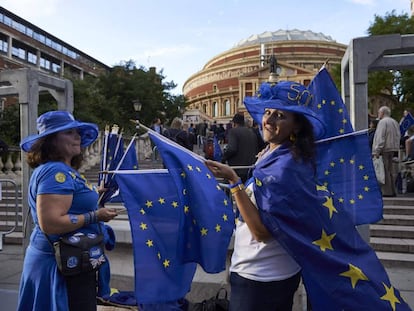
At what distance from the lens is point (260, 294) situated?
2.15 metres

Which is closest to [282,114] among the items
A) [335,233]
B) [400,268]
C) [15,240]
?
[335,233]

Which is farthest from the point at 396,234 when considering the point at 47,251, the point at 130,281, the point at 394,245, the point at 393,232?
the point at 47,251

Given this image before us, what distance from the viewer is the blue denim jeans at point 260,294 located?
2.15m

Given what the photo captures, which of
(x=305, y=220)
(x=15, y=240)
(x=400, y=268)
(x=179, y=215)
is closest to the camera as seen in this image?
(x=305, y=220)

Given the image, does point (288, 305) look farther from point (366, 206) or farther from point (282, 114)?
point (366, 206)

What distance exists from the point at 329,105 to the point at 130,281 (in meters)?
2.93

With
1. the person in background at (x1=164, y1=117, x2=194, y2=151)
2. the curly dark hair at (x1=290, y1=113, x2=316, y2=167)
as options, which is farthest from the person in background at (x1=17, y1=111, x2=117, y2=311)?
the person in background at (x1=164, y1=117, x2=194, y2=151)

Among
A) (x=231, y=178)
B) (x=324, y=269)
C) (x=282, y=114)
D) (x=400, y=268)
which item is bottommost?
(x=400, y=268)

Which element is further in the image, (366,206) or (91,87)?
(91,87)

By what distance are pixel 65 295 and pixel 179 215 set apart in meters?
0.86

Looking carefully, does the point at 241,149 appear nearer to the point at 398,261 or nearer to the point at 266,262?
the point at 398,261

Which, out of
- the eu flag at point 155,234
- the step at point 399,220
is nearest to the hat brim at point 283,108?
the eu flag at point 155,234

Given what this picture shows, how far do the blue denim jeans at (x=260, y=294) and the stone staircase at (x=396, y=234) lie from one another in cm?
410

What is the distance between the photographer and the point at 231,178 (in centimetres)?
209
